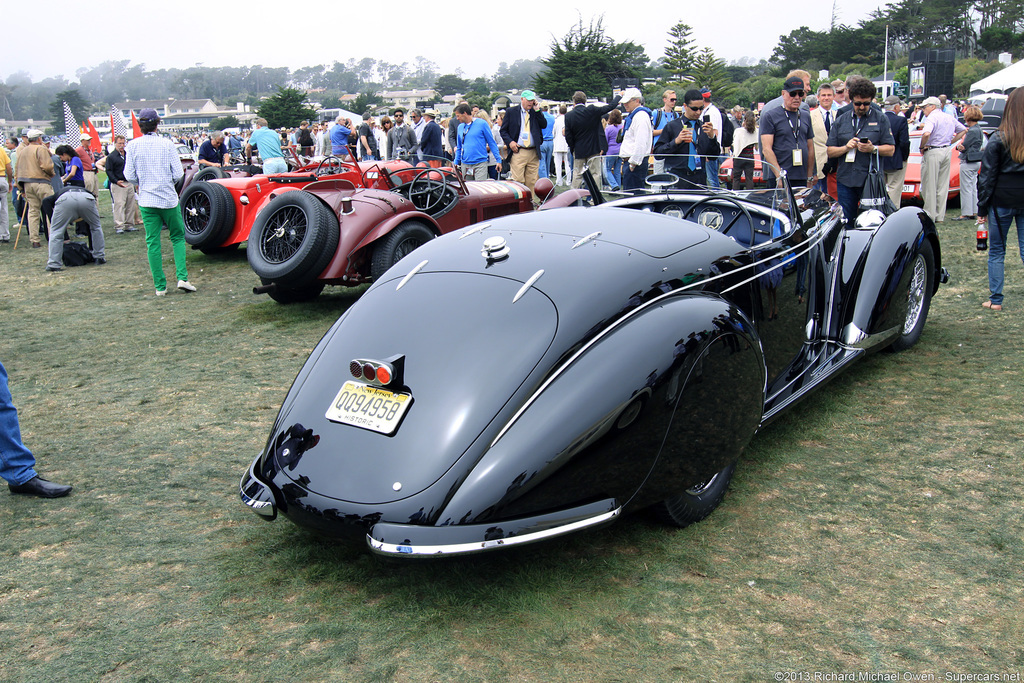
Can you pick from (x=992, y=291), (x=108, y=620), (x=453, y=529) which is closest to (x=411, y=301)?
(x=453, y=529)

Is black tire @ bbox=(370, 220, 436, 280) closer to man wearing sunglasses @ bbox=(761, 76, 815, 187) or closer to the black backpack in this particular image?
man wearing sunglasses @ bbox=(761, 76, 815, 187)

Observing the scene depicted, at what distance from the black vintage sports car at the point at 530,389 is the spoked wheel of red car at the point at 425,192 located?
4683 millimetres

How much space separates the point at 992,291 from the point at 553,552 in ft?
16.8

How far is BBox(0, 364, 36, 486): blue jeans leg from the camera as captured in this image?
11.3ft

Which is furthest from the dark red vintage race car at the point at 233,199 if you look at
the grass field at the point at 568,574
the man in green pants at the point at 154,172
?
the grass field at the point at 568,574

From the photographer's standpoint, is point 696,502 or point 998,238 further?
point 998,238

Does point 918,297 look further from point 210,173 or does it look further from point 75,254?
point 210,173

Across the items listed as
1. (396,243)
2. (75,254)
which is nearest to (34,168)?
(75,254)

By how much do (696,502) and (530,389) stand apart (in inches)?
39.5

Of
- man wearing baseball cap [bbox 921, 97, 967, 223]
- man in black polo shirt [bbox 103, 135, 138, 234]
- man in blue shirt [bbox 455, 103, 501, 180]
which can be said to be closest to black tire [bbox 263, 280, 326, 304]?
man in blue shirt [bbox 455, 103, 501, 180]

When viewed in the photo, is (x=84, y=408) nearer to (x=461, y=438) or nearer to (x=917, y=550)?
(x=461, y=438)

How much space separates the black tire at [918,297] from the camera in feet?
17.2

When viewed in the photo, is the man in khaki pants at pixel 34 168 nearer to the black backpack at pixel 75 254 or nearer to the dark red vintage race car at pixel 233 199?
the black backpack at pixel 75 254

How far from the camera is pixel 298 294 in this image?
749 cm
